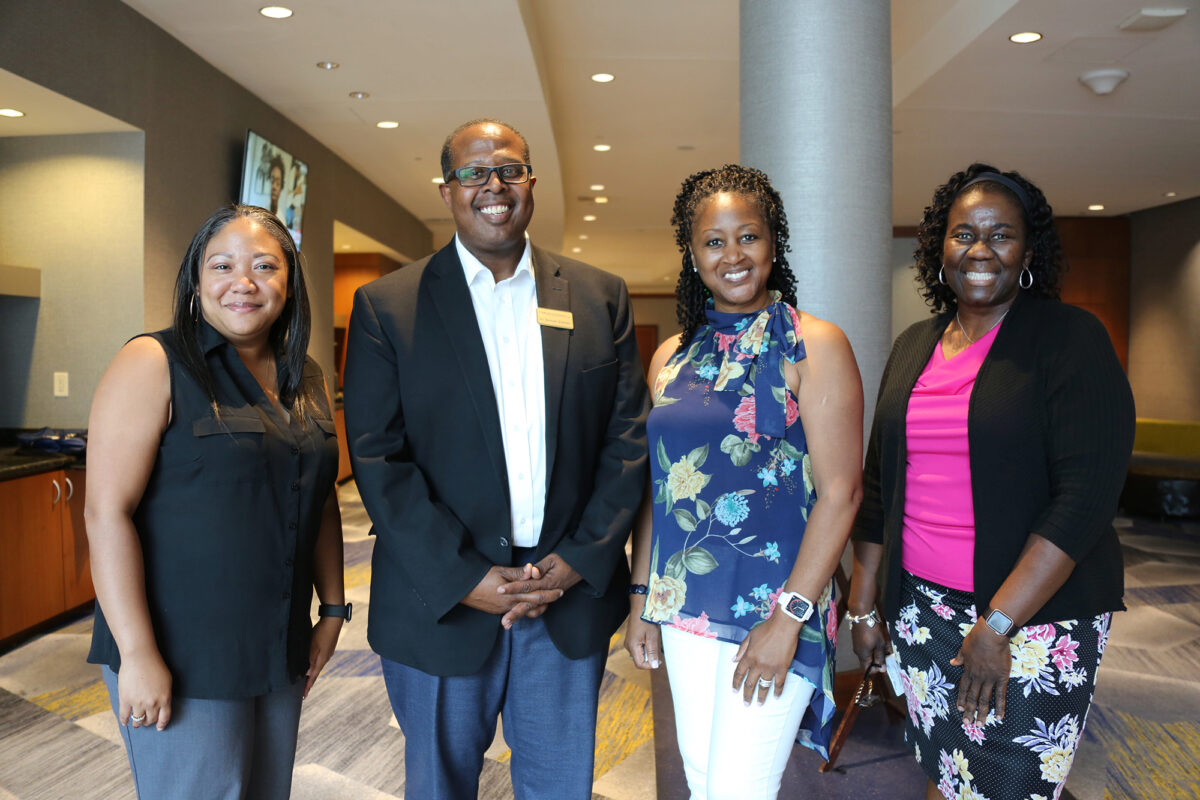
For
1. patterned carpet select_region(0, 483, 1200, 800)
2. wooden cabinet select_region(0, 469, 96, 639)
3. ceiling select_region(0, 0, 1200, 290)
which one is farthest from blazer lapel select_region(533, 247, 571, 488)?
wooden cabinet select_region(0, 469, 96, 639)

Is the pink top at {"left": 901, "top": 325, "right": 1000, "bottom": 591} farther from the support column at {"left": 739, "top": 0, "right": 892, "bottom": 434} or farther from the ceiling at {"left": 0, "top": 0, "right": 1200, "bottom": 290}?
the ceiling at {"left": 0, "top": 0, "right": 1200, "bottom": 290}

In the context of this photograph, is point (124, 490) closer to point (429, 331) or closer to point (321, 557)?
point (321, 557)

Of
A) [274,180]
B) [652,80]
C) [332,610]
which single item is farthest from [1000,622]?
[274,180]

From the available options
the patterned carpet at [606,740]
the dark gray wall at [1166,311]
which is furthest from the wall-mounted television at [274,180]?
the dark gray wall at [1166,311]

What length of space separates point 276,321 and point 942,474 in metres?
1.53

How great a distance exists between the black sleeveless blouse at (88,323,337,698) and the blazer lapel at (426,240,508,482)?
0.42 meters

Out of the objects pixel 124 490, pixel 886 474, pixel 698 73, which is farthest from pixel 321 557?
pixel 698 73

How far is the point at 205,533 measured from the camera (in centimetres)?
159

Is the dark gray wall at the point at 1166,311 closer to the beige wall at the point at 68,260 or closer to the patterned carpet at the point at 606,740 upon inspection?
the patterned carpet at the point at 606,740

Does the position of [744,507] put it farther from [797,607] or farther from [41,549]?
[41,549]

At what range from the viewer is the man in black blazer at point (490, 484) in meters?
1.81

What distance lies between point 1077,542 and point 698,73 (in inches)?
214

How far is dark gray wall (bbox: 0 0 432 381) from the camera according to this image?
398 centimetres

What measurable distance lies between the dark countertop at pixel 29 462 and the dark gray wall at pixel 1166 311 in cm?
1127
